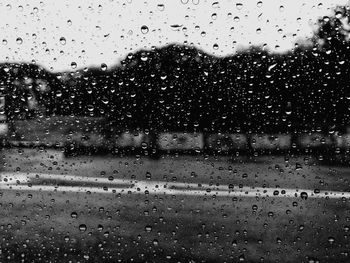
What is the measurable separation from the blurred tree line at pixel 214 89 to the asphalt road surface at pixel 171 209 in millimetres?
370

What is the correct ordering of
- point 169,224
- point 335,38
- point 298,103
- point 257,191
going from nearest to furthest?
point 335,38 < point 298,103 < point 169,224 < point 257,191

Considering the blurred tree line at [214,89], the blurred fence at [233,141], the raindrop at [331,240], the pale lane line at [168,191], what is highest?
the blurred tree line at [214,89]

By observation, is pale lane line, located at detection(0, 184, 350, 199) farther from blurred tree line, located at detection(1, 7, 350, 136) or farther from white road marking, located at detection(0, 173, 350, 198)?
blurred tree line, located at detection(1, 7, 350, 136)

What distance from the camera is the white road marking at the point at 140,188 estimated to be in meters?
3.15

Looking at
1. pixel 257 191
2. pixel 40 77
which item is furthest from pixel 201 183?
pixel 40 77

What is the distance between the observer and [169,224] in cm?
306

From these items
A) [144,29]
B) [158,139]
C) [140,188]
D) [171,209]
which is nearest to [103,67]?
[144,29]

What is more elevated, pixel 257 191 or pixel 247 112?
pixel 247 112

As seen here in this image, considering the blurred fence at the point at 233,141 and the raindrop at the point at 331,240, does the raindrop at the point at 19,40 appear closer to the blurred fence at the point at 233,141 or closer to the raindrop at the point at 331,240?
the blurred fence at the point at 233,141

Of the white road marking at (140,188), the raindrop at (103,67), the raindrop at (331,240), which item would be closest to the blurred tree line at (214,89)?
the raindrop at (103,67)

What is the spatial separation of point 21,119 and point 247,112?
1.47 metres

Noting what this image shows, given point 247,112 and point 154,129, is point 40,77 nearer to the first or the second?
point 154,129

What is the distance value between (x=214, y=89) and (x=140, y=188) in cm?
106

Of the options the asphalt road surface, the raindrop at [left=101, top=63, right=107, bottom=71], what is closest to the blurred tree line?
the raindrop at [left=101, top=63, right=107, bottom=71]
